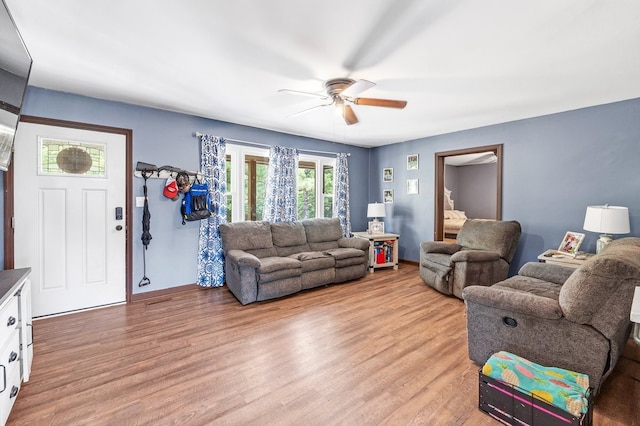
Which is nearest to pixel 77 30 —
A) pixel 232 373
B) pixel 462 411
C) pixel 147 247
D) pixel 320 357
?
pixel 147 247

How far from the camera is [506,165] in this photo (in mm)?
4375

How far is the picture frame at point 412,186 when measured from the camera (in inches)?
219

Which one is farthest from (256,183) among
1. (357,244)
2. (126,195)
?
(357,244)

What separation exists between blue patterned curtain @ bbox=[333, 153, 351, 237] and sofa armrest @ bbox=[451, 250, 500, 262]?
2433 mm

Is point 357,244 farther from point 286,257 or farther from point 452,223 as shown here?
point 452,223

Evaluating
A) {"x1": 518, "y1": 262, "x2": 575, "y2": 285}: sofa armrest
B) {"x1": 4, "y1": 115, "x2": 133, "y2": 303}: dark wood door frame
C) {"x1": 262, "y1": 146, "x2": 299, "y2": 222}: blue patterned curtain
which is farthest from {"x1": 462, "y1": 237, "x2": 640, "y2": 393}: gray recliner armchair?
{"x1": 4, "y1": 115, "x2": 133, "y2": 303}: dark wood door frame

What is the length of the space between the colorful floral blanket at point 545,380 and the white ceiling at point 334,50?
2.23 meters

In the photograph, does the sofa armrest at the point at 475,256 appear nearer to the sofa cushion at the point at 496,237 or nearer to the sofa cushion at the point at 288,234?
the sofa cushion at the point at 496,237

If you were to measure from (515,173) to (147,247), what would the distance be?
5.30m

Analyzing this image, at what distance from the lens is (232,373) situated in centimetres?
217

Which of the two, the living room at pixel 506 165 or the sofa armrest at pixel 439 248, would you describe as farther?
the sofa armrest at pixel 439 248

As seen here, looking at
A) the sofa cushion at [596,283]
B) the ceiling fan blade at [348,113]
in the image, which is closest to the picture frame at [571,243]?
the sofa cushion at [596,283]

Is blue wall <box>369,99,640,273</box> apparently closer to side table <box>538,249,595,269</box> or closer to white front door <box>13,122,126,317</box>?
side table <box>538,249,595,269</box>

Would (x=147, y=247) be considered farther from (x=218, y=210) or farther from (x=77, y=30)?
(x=77, y=30)
